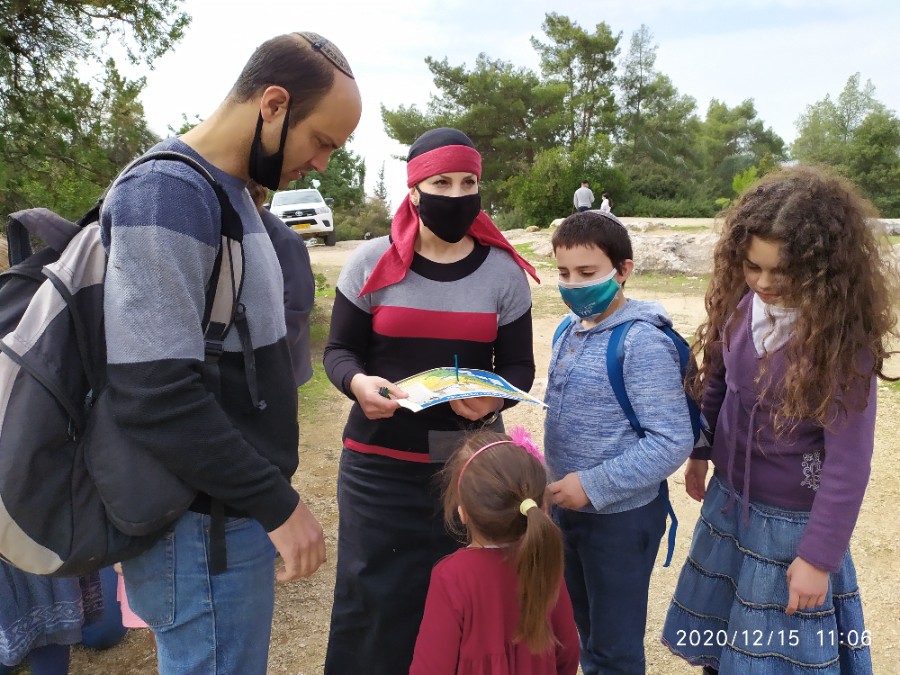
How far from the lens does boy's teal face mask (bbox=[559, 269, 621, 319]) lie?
84.2 inches

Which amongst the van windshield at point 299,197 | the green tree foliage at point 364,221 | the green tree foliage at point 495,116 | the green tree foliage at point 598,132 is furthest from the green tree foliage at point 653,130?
the van windshield at point 299,197

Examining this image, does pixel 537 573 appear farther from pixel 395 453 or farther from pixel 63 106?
pixel 63 106

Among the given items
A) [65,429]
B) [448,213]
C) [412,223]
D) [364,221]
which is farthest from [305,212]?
[65,429]

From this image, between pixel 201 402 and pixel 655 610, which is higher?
pixel 201 402

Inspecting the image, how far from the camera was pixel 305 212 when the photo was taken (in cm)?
1834

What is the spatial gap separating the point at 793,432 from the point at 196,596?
1.61 m

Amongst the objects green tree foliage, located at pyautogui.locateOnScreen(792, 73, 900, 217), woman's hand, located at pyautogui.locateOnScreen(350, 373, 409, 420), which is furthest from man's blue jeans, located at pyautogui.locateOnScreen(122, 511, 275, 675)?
green tree foliage, located at pyautogui.locateOnScreen(792, 73, 900, 217)

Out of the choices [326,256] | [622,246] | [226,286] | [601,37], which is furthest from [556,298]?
[601,37]

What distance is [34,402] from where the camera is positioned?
1224 mm

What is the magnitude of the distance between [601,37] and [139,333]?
4127 cm

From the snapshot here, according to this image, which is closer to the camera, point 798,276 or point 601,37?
point 798,276

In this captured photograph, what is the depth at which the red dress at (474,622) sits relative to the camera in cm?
165

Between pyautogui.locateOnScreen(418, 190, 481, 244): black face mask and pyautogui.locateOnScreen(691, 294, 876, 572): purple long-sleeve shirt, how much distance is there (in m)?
0.91

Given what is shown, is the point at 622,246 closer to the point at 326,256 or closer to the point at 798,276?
the point at 798,276
